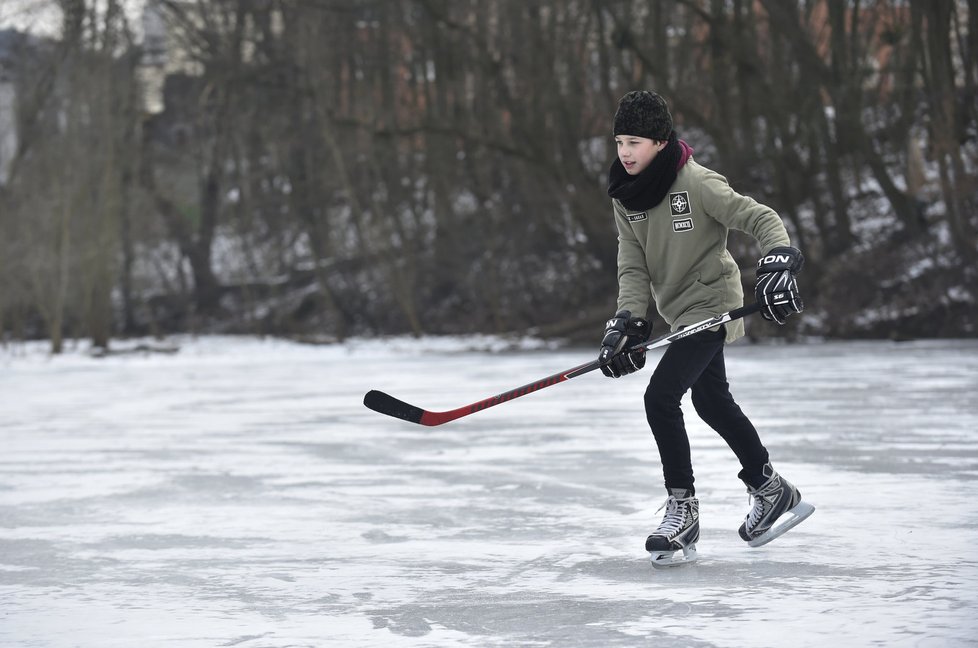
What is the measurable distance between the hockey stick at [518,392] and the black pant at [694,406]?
6cm

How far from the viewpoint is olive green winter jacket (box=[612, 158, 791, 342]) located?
4.35 metres

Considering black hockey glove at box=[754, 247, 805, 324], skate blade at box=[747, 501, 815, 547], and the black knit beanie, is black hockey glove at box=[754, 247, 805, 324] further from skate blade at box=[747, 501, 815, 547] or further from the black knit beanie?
skate blade at box=[747, 501, 815, 547]

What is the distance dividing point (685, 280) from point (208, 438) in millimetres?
4844

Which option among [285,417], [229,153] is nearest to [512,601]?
[285,417]

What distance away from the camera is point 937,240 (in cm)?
1897

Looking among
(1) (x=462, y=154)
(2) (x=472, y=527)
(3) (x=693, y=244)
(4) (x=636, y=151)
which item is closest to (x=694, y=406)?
(3) (x=693, y=244)

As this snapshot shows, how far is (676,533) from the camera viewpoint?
4.31 metres

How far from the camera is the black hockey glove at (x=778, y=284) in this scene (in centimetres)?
418

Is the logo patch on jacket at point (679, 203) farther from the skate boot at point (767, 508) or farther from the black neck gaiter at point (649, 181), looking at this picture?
the skate boot at point (767, 508)

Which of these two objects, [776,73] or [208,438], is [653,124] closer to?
[208,438]

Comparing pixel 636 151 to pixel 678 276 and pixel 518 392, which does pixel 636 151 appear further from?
pixel 518 392

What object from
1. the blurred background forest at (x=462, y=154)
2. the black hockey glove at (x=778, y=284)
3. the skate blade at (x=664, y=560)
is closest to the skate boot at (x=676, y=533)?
the skate blade at (x=664, y=560)

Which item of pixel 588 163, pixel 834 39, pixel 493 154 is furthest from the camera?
pixel 493 154

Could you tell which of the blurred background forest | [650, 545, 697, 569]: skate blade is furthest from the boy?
the blurred background forest
